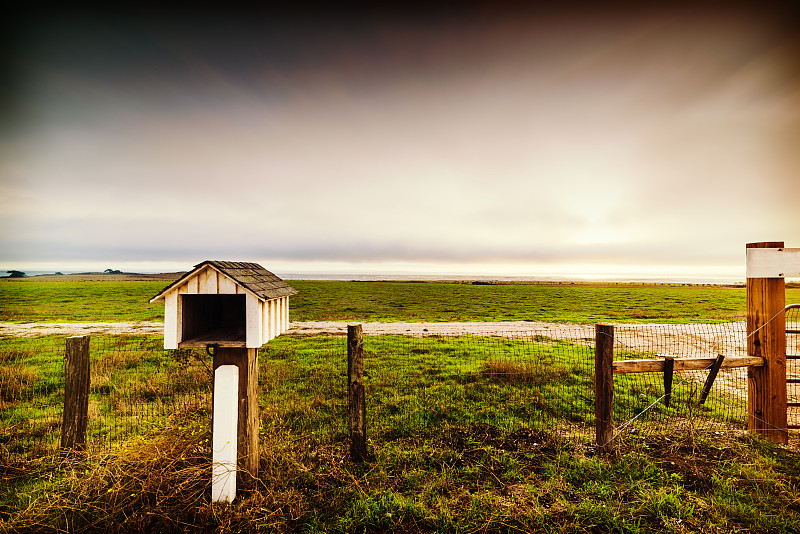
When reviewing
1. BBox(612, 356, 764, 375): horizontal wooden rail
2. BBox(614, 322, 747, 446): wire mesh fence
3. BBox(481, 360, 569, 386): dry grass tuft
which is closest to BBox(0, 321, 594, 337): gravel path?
BBox(614, 322, 747, 446): wire mesh fence

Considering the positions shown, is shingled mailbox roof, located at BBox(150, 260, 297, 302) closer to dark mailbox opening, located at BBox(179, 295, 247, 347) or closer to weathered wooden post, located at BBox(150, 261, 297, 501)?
weathered wooden post, located at BBox(150, 261, 297, 501)

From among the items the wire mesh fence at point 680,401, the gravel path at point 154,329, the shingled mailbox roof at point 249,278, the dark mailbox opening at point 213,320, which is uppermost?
the shingled mailbox roof at point 249,278

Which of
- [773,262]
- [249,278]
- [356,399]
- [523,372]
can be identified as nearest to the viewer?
[249,278]

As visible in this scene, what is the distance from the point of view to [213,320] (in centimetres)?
505

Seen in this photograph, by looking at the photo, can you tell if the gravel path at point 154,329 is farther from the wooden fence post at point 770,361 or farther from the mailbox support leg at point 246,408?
the mailbox support leg at point 246,408

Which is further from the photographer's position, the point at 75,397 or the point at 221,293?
the point at 75,397

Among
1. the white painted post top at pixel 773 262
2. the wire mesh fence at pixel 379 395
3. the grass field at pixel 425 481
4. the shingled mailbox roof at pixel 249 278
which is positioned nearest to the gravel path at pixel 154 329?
the wire mesh fence at pixel 379 395

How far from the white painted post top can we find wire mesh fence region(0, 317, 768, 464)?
2086 millimetres

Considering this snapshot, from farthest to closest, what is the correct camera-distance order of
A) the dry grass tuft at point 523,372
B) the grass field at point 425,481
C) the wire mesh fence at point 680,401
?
1. the dry grass tuft at point 523,372
2. the wire mesh fence at point 680,401
3. the grass field at point 425,481

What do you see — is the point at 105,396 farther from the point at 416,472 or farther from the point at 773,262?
the point at 773,262

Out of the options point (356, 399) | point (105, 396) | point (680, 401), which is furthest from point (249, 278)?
point (680, 401)

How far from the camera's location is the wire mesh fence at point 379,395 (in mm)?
5922

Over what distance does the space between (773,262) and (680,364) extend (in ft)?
7.20

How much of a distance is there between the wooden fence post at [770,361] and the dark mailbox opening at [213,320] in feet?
25.4
